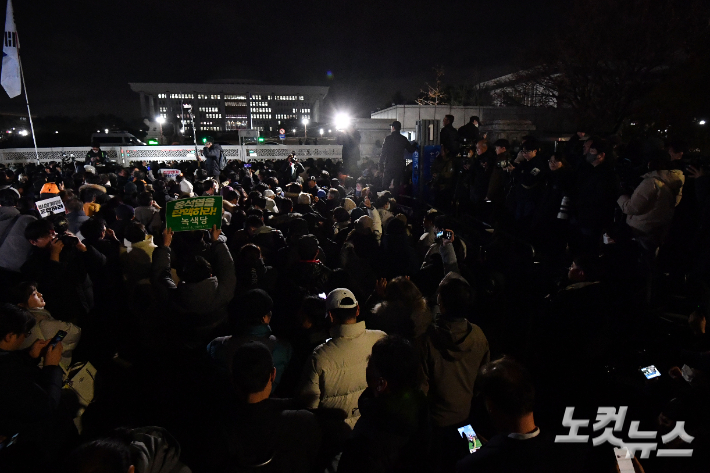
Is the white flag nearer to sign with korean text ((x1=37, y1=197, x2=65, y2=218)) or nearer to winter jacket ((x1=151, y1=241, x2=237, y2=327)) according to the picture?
sign with korean text ((x1=37, y1=197, x2=65, y2=218))

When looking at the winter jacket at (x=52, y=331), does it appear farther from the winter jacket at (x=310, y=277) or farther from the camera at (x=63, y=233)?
the winter jacket at (x=310, y=277)

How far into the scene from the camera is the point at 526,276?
4.91 meters

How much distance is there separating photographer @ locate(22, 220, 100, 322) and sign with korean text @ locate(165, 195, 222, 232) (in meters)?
1.01

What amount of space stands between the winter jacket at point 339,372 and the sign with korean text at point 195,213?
9.06ft

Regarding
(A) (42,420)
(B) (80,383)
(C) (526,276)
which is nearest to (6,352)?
(A) (42,420)

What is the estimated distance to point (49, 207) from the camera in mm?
5941

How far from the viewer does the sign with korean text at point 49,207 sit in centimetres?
577

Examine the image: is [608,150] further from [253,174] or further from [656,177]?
[253,174]

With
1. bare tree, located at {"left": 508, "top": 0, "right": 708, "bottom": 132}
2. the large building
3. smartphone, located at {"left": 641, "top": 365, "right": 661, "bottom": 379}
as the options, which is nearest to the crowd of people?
smartphone, located at {"left": 641, "top": 365, "right": 661, "bottom": 379}

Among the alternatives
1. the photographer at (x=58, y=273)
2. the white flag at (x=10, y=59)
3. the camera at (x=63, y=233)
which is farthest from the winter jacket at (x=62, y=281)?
the white flag at (x=10, y=59)

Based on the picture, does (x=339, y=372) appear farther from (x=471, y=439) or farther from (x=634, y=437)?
(x=634, y=437)

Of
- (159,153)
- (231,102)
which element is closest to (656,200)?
(159,153)

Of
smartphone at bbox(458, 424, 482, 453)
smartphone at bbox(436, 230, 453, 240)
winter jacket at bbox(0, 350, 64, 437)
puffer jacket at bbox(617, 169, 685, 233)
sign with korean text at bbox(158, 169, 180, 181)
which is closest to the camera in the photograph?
smartphone at bbox(458, 424, 482, 453)

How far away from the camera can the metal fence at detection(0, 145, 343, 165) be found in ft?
65.7
